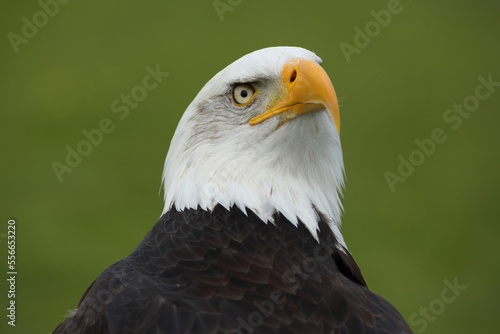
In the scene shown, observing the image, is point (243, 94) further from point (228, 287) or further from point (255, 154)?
point (228, 287)

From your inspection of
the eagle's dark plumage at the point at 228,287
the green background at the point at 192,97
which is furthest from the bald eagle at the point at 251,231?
the green background at the point at 192,97

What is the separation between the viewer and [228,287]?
309 cm

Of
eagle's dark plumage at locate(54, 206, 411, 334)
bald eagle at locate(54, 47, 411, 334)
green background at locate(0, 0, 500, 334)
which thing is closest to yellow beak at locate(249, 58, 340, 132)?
bald eagle at locate(54, 47, 411, 334)

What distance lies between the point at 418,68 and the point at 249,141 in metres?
8.48

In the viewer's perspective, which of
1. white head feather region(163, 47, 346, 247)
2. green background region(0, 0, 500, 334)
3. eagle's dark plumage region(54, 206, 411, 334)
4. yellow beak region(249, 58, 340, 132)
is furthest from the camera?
green background region(0, 0, 500, 334)

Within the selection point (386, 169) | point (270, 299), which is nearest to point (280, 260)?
point (270, 299)

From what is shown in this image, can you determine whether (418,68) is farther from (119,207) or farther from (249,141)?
(249,141)

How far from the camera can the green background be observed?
319 inches

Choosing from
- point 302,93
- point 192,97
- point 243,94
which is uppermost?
point 192,97

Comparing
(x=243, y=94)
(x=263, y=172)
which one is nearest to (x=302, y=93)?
(x=243, y=94)

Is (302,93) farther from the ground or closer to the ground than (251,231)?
farther from the ground

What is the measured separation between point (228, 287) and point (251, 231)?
0.44 m

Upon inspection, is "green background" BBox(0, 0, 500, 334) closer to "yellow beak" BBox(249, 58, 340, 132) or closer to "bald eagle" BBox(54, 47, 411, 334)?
"bald eagle" BBox(54, 47, 411, 334)

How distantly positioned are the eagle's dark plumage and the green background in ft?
14.2
